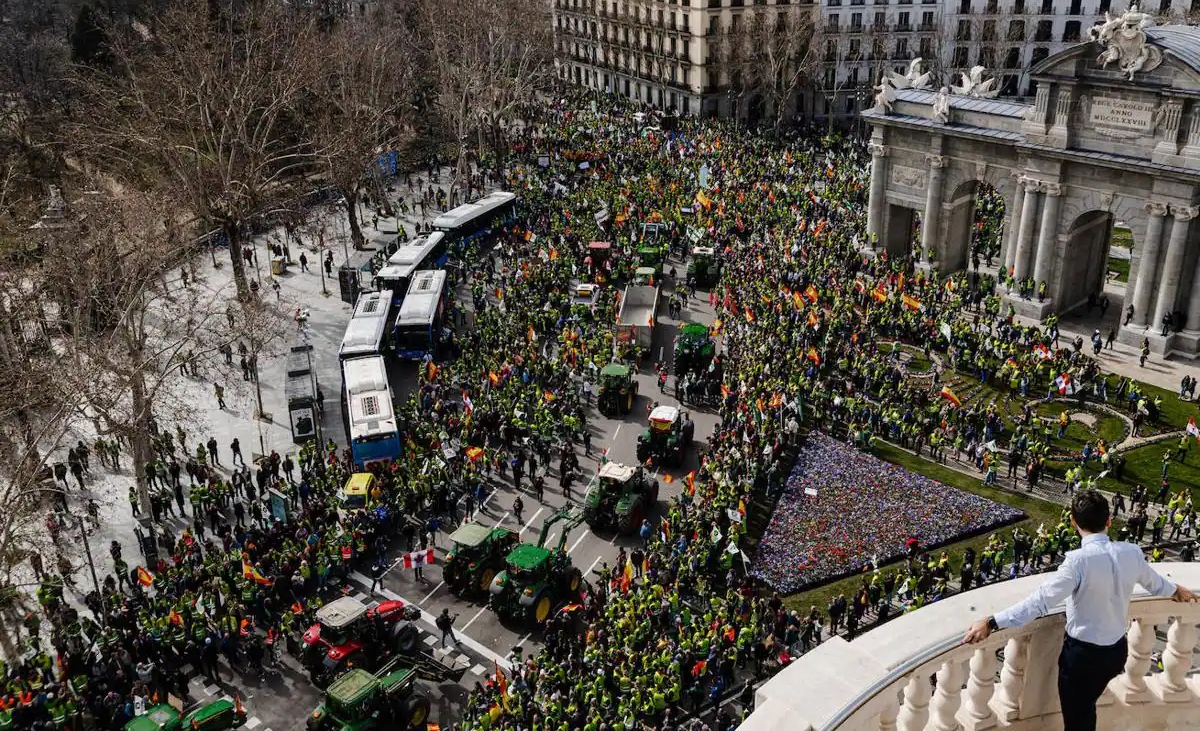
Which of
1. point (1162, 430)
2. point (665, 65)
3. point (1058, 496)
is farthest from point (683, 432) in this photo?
point (665, 65)

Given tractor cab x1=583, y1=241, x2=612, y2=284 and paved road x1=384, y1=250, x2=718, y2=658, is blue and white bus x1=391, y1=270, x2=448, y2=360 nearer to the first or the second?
paved road x1=384, y1=250, x2=718, y2=658

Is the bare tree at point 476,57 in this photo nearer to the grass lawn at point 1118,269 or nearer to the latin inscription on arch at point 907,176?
the latin inscription on arch at point 907,176

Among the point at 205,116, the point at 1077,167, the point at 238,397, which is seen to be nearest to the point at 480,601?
the point at 238,397

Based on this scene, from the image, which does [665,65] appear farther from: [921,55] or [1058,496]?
[1058,496]

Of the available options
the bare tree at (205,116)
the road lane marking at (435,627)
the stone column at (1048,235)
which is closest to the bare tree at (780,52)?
the bare tree at (205,116)

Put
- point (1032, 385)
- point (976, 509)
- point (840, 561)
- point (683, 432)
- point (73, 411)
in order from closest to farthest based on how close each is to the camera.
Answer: point (73, 411) → point (840, 561) → point (976, 509) → point (683, 432) → point (1032, 385)

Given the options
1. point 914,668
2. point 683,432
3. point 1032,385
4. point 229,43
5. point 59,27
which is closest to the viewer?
point 914,668
